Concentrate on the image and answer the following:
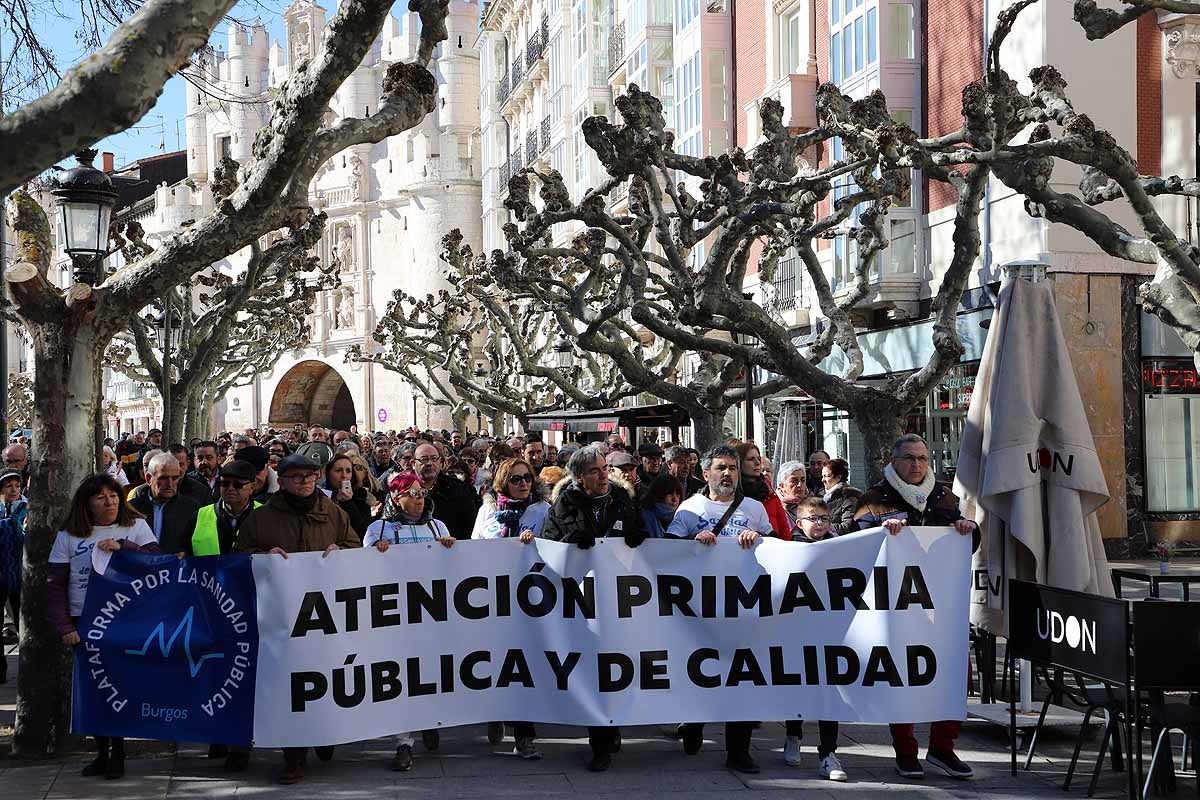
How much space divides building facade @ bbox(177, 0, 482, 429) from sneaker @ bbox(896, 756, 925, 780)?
6339 cm

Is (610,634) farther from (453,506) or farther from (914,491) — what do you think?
(453,506)

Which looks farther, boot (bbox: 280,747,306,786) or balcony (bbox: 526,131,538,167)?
balcony (bbox: 526,131,538,167)

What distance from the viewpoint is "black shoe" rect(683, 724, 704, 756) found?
832 centimetres

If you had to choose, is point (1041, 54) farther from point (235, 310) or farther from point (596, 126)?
point (235, 310)

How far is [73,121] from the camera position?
5.87m

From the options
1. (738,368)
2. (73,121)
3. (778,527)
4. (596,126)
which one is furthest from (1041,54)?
(73,121)

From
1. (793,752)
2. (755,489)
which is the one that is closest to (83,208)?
(755,489)

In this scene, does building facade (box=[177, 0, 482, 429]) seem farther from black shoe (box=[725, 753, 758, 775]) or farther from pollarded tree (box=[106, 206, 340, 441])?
black shoe (box=[725, 753, 758, 775])

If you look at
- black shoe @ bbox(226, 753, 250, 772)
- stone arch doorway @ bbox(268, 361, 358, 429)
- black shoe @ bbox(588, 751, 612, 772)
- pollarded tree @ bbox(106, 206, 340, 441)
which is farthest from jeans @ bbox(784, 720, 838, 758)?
stone arch doorway @ bbox(268, 361, 358, 429)

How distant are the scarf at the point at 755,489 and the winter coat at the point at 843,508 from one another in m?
0.46

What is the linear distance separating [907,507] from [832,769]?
1.59 m

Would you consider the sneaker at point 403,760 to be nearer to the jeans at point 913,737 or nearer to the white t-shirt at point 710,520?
the white t-shirt at point 710,520

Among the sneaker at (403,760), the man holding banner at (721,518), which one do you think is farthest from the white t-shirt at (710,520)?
the sneaker at (403,760)

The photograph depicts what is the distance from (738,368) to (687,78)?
16.4 m
